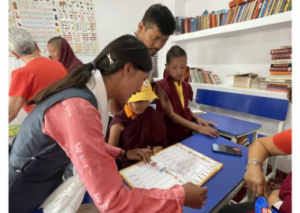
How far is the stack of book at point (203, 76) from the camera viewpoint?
2.86 m

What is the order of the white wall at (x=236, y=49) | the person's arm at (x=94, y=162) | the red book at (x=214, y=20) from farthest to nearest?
the red book at (x=214, y=20)
the white wall at (x=236, y=49)
the person's arm at (x=94, y=162)

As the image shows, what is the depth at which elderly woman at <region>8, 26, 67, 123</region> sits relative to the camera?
1.17 m

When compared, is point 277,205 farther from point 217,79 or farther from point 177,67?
point 217,79

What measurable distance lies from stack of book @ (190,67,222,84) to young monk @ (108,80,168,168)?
1.98m

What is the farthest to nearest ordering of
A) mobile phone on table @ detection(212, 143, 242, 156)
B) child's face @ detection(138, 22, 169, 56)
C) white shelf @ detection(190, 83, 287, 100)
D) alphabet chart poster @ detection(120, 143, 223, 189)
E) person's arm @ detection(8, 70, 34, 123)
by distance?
1. white shelf @ detection(190, 83, 287, 100)
2. child's face @ detection(138, 22, 169, 56)
3. person's arm @ detection(8, 70, 34, 123)
4. mobile phone on table @ detection(212, 143, 242, 156)
5. alphabet chart poster @ detection(120, 143, 223, 189)

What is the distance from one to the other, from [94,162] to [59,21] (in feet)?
10.6

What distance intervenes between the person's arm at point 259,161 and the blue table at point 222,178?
0.04m

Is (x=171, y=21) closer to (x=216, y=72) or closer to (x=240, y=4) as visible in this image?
(x=240, y=4)

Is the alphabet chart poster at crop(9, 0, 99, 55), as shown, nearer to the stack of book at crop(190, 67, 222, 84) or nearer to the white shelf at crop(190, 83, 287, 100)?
the stack of book at crop(190, 67, 222, 84)

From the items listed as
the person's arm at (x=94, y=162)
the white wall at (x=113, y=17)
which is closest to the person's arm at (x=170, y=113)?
the person's arm at (x=94, y=162)

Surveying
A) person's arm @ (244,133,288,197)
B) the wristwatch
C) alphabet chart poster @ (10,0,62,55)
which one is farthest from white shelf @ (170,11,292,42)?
alphabet chart poster @ (10,0,62,55)

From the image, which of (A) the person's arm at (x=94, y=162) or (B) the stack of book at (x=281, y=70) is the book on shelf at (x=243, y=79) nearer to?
(B) the stack of book at (x=281, y=70)
